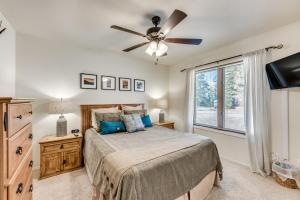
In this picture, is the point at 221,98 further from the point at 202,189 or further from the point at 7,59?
the point at 7,59

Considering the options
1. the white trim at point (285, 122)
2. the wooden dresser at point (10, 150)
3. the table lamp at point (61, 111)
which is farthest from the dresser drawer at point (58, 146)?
the white trim at point (285, 122)

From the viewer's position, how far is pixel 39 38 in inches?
109

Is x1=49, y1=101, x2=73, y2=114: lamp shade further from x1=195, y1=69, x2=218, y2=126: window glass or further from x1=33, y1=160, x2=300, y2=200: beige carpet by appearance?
x1=195, y1=69, x2=218, y2=126: window glass

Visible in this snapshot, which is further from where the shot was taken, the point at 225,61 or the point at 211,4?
the point at 225,61

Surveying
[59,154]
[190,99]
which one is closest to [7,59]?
[59,154]

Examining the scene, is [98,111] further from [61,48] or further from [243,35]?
[243,35]

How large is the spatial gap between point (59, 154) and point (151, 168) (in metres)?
2.00

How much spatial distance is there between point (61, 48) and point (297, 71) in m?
4.10

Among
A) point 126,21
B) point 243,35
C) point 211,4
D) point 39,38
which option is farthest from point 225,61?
point 39,38

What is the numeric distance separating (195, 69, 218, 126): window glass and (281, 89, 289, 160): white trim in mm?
1241

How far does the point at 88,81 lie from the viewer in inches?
130

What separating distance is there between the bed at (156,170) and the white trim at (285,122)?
118 centimetres

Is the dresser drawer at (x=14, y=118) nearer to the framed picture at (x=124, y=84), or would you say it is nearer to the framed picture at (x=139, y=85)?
the framed picture at (x=124, y=84)

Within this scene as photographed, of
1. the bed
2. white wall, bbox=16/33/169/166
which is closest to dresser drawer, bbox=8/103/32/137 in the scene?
the bed
